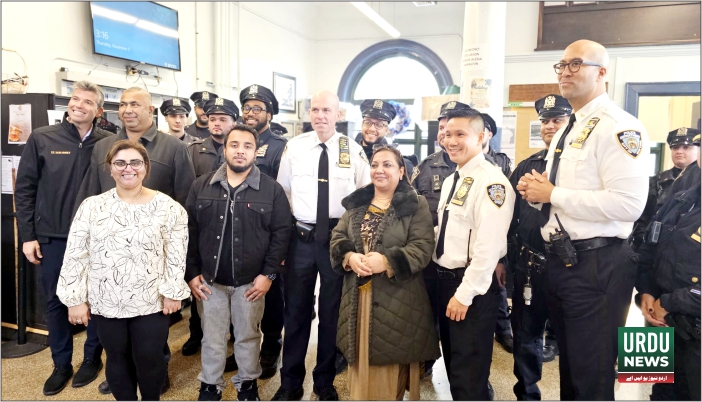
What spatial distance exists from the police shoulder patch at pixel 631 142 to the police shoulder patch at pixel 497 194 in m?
0.46

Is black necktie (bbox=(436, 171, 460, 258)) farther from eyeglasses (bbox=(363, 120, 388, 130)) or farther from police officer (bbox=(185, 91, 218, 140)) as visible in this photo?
police officer (bbox=(185, 91, 218, 140))

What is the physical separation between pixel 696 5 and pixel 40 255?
7025 mm

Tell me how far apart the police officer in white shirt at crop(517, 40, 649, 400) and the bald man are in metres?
1.87

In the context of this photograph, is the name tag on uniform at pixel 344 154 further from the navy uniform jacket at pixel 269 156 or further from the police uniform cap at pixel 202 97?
the police uniform cap at pixel 202 97

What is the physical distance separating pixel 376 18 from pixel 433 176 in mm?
5721

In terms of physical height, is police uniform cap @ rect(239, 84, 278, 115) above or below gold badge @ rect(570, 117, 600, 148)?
above

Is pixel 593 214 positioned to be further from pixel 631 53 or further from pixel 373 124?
pixel 631 53

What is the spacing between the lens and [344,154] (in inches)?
96.7

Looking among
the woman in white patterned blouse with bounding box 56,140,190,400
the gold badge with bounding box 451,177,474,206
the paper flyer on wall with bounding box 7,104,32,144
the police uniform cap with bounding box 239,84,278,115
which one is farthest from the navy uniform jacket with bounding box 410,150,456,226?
the paper flyer on wall with bounding box 7,104,32,144

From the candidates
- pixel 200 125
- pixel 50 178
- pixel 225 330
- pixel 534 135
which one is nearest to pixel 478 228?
pixel 225 330

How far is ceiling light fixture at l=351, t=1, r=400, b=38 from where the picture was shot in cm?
698

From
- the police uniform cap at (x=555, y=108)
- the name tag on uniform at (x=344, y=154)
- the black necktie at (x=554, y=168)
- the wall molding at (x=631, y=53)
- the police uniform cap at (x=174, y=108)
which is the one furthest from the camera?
the wall molding at (x=631, y=53)

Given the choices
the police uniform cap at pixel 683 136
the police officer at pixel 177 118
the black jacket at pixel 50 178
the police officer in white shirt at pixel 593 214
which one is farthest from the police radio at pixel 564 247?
the police officer at pixel 177 118

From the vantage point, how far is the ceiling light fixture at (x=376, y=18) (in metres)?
6.98
